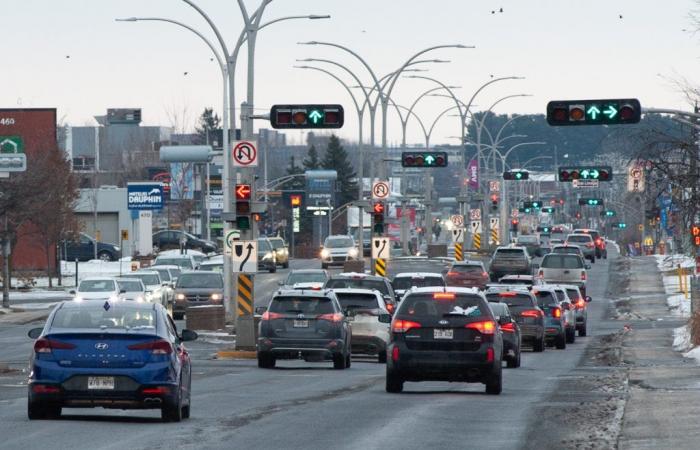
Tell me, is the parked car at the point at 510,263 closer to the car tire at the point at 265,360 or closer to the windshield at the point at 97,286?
the windshield at the point at 97,286

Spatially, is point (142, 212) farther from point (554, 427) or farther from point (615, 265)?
point (554, 427)

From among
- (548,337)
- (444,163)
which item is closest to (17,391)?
(548,337)

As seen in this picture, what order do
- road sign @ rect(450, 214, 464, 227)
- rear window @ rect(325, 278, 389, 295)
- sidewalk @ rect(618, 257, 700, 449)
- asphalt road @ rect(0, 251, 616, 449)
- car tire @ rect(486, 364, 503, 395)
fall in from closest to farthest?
asphalt road @ rect(0, 251, 616, 449), sidewalk @ rect(618, 257, 700, 449), car tire @ rect(486, 364, 503, 395), rear window @ rect(325, 278, 389, 295), road sign @ rect(450, 214, 464, 227)

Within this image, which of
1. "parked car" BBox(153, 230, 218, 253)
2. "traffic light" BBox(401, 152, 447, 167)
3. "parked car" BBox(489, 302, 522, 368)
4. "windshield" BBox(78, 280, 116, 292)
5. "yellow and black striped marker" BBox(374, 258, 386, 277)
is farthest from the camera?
"parked car" BBox(153, 230, 218, 253)

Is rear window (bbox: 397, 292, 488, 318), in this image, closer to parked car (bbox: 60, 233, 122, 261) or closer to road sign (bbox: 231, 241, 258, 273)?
road sign (bbox: 231, 241, 258, 273)

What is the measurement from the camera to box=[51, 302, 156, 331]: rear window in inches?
734

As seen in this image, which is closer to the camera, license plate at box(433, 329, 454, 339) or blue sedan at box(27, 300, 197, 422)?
blue sedan at box(27, 300, 197, 422)

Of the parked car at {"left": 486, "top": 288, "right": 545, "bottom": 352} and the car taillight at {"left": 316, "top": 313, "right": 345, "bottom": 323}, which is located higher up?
the car taillight at {"left": 316, "top": 313, "right": 345, "bottom": 323}

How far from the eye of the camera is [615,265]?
10050cm

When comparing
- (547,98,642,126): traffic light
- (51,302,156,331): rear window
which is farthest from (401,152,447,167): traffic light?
(51,302,156,331): rear window

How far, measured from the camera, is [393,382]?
82.1ft

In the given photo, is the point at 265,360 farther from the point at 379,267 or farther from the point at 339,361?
the point at 379,267

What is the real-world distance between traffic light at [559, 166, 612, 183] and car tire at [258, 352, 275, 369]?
193 ft

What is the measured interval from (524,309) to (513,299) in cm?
38
